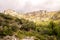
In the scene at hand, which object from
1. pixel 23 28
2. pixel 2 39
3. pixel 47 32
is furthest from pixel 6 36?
pixel 47 32

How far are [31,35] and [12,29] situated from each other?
4.08 meters

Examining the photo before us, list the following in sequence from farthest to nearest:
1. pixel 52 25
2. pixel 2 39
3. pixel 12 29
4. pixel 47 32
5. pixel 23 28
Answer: pixel 52 25 → pixel 47 32 → pixel 23 28 → pixel 12 29 → pixel 2 39

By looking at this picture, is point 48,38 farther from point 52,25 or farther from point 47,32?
point 52,25

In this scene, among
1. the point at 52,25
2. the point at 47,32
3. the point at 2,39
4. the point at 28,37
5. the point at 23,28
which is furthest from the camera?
the point at 52,25

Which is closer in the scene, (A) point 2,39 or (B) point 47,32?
(A) point 2,39

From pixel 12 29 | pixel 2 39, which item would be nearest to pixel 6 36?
pixel 2 39

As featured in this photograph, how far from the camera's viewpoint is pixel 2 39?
1325 inches

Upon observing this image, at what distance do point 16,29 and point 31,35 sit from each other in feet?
11.7

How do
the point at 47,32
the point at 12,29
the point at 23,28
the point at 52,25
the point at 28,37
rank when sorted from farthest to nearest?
the point at 52,25 < the point at 47,32 < the point at 23,28 < the point at 12,29 < the point at 28,37

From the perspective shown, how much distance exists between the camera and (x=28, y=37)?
36.3 metres

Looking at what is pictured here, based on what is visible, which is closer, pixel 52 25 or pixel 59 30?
pixel 59 30

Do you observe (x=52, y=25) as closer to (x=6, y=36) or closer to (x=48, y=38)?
(x=48, y=38)

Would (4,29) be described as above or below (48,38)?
above

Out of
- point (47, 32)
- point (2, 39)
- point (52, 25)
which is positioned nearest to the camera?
point (2, 39)
